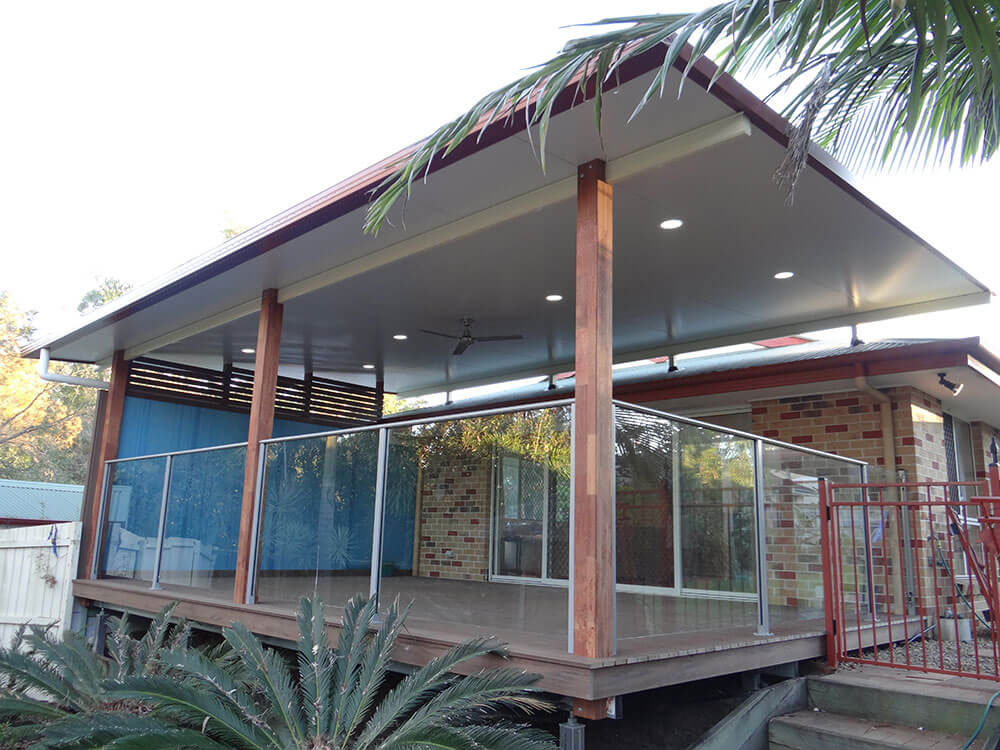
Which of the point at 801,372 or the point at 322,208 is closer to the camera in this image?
the point at 322,208

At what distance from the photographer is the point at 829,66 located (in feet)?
11.5

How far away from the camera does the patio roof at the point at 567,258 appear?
14.4 ft

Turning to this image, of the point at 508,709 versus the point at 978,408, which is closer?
the point at 508,709

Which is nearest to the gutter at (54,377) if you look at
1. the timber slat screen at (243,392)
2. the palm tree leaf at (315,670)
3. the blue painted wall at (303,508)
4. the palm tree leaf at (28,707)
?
the timber slat screen at (243,392)

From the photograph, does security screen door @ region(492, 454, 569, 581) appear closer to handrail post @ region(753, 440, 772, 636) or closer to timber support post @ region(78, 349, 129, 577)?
handrail post @ region(753, 440, 772, 636)

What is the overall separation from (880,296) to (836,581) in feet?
9.44

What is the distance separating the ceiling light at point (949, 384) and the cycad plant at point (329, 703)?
15.7ft

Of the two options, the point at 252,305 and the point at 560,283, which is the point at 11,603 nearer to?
the point at 252,305

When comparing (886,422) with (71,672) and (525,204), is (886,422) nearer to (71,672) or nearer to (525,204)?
(525,204)

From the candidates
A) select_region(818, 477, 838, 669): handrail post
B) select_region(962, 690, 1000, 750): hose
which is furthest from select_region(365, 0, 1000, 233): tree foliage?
select_region(962, 690, 1000, 750): hose

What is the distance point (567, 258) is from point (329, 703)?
11.9 feet

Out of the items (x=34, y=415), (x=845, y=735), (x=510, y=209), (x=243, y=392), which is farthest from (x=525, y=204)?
(x=34, y=415)

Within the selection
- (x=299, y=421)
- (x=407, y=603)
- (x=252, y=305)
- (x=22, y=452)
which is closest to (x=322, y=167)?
(x=22, y=452)

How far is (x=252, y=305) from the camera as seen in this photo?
767 centimetres
